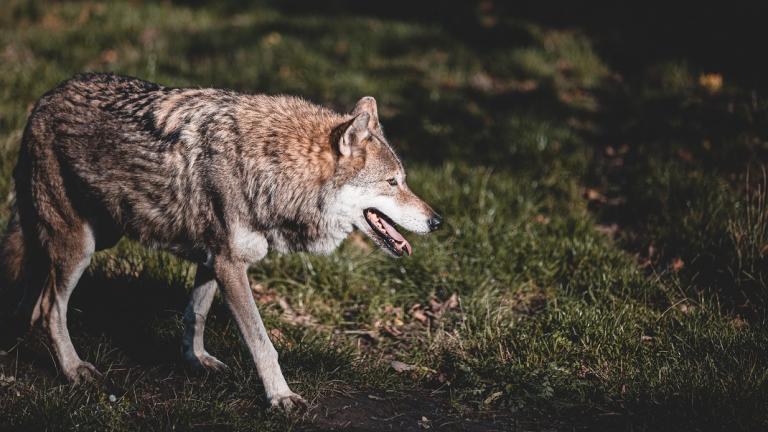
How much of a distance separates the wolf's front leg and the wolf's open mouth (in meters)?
0.83

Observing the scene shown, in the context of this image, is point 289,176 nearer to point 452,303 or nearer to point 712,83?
point 452,303

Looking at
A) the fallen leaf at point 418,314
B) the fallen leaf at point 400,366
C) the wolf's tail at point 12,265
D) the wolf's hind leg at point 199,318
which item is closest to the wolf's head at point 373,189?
the fallen leaf at point 400,366

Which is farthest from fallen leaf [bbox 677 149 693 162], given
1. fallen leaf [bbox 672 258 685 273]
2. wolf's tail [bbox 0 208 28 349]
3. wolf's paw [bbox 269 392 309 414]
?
wolf's tail [bbox 0 208 28 349]

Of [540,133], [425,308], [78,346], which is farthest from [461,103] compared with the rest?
[78,346]

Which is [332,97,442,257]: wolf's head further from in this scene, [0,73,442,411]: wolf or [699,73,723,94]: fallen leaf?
[699,73,723,94]: fallen leaf

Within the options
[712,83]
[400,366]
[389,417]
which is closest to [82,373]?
[389,417]

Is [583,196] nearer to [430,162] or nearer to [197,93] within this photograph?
[430,162]

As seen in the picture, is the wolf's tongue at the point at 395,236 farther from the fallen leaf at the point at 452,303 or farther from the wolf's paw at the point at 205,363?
the wolf's paw at the point at 205,363

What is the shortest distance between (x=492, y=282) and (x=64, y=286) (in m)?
3.00

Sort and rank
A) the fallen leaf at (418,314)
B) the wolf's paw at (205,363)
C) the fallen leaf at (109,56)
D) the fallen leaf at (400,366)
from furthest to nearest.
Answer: the fallen leaf at (109,56) → the fallen leaf at (418,314) → the fallen leaf at (400,366) → the wolf's paw at (205,363)

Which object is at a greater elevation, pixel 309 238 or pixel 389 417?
pixel 309 238

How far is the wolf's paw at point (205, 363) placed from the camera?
439 centimetres

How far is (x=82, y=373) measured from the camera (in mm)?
4160

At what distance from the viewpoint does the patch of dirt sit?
12.9ft
